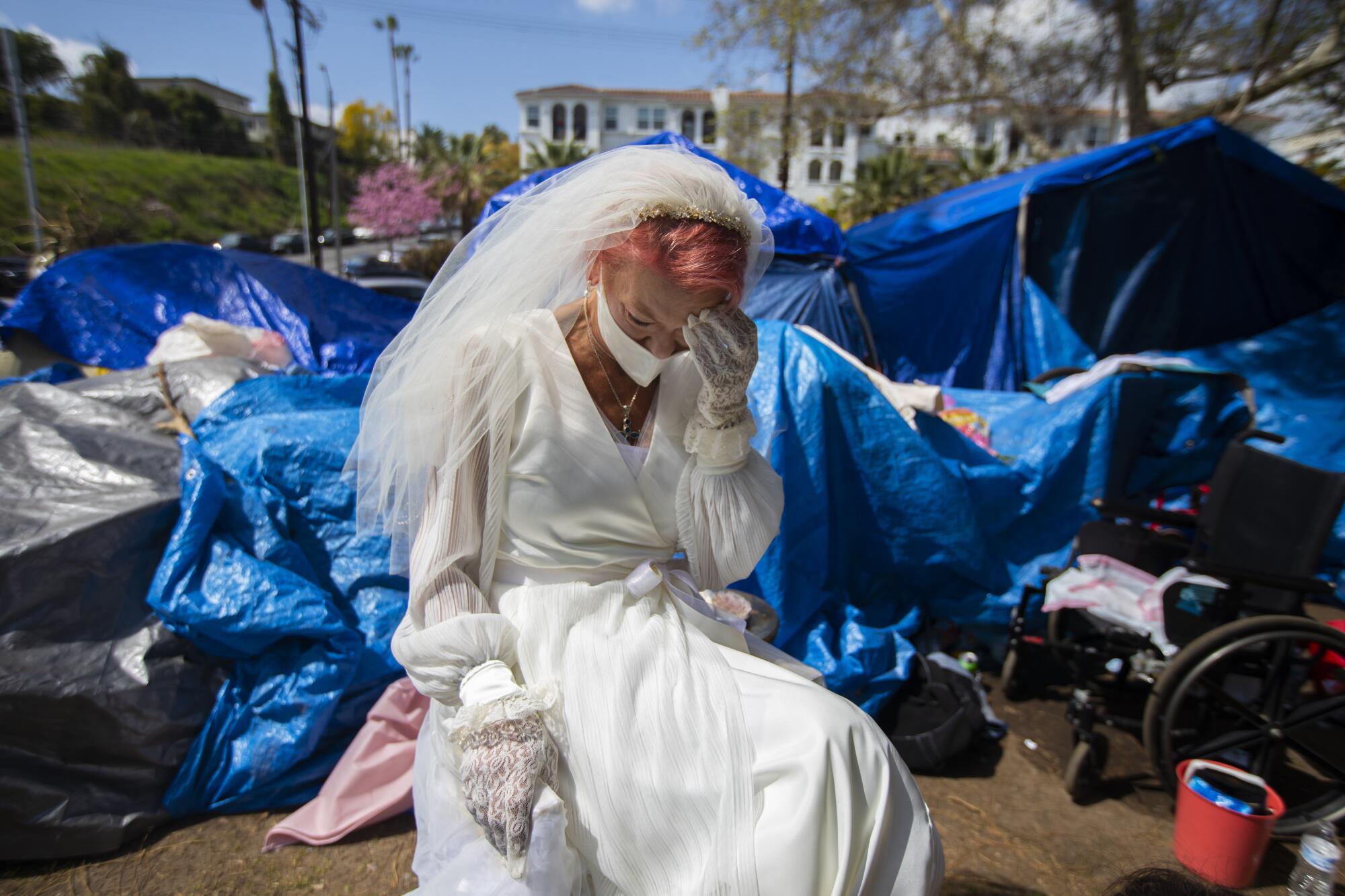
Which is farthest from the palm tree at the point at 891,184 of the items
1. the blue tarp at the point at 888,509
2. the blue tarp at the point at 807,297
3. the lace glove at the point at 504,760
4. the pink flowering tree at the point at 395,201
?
the lace glove at the point at 504,760

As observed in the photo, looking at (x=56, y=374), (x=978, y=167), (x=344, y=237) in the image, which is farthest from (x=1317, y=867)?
(x=344, y=237)

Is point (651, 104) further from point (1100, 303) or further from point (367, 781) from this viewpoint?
point (367, 781)

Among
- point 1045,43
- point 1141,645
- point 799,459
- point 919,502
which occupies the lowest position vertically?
point 1141,645

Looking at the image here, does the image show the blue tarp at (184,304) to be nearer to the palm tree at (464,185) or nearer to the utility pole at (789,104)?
the utility pole at (789,104)

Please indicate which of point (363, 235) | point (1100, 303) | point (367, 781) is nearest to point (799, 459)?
point (367, 781)

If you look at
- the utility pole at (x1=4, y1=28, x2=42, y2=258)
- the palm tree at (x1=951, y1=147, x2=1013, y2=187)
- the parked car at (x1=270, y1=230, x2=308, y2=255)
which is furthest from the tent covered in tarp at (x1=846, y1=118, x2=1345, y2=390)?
the parked car at (x1=270, y1=230, x2=308, y2=255)

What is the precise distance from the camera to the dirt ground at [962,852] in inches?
79.0

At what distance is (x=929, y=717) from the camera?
264cm

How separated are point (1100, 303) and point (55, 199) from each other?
2777 cm

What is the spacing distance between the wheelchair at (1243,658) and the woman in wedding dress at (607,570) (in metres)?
1.61

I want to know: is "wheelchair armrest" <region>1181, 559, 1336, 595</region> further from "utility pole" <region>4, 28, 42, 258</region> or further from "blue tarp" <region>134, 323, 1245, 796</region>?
"utility pole" <region>4, 28, 42, 258</region>

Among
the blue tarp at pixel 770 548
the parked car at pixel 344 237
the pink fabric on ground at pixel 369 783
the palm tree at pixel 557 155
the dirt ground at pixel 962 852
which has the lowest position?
the dirt ground at pixel 962 852

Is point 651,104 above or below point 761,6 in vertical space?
above

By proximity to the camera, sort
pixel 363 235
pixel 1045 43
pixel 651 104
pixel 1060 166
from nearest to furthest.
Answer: pixel 1060 166 < pixel 1045 43 < pixel 363 235 < pixel 651 104
